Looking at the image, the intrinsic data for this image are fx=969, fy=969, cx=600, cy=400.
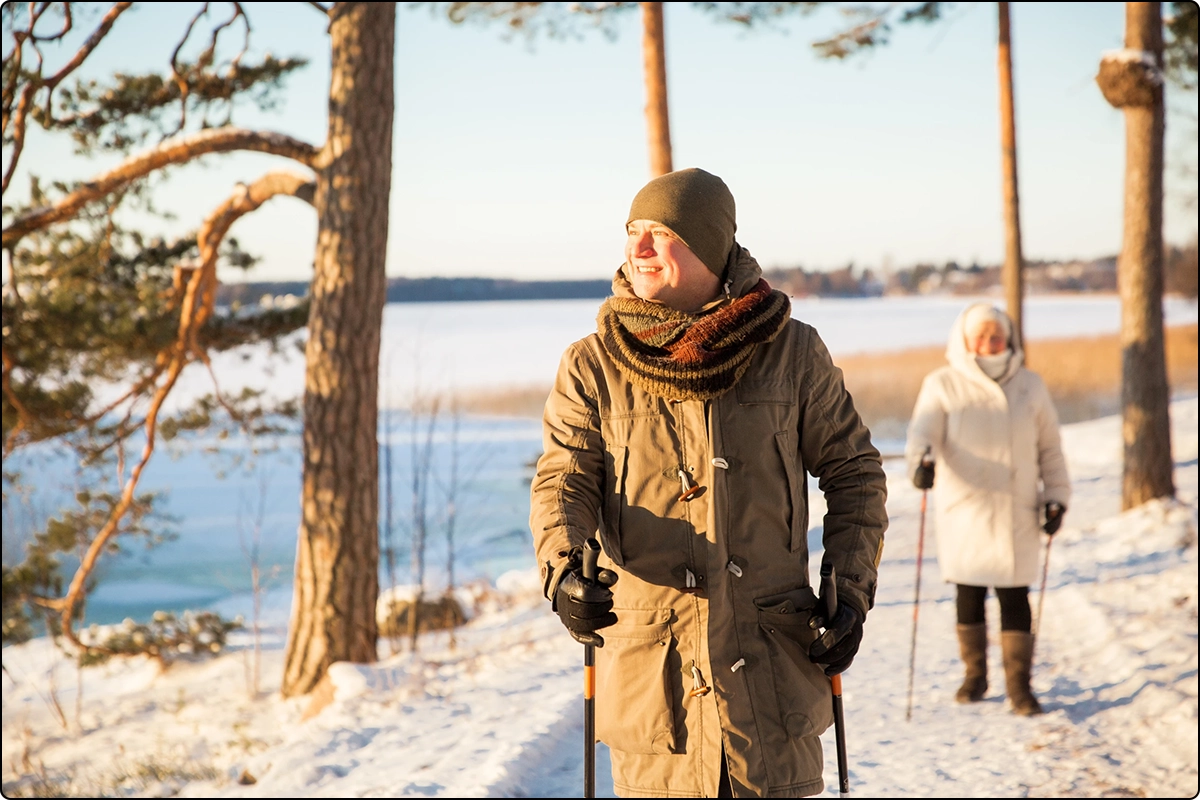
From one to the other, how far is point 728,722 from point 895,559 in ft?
23.4

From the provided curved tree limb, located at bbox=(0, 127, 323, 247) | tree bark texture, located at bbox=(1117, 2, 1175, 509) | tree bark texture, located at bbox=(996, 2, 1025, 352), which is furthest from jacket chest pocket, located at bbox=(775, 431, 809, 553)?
tree bark texture, located at bbox=(996, 2, 1025, 352)

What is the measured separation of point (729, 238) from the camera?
2523mm

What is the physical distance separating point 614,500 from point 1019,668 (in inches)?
134

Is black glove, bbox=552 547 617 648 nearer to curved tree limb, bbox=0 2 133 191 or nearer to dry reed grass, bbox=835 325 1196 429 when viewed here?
curved tree limb, bbox=0 2 133 191

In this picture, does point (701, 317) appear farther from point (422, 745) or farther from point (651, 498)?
point (422, 745)

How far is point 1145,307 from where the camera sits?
9.17 metres

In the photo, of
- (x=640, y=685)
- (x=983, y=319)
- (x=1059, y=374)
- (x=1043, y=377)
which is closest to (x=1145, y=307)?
(x=983, y=319)

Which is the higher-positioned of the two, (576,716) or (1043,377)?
(1043,377)

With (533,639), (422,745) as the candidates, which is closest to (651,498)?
(422,745)

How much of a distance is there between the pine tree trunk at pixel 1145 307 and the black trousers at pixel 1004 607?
5.18 meters

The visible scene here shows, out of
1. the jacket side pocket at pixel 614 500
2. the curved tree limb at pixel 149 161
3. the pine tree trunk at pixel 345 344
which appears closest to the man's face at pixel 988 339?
the jacket side pocket at pixel 614 500

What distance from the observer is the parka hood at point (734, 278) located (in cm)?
248

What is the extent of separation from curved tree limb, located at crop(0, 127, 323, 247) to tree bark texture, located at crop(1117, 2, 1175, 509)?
7659 millimetres

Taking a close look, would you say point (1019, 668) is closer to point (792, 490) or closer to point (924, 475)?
point (924, 475)
